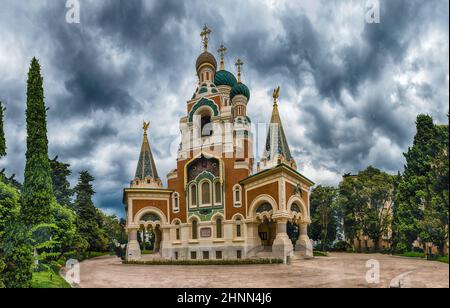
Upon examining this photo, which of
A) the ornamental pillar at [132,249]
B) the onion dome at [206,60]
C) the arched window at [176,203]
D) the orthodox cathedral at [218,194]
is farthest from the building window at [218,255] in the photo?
the onion dome at [206,60]

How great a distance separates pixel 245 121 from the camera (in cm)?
3538

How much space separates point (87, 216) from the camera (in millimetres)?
36625

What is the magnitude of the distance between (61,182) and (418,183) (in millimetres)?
40414

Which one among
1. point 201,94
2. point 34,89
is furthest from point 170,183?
point 34,89

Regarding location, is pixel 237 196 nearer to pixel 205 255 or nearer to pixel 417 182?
pixel 205 255

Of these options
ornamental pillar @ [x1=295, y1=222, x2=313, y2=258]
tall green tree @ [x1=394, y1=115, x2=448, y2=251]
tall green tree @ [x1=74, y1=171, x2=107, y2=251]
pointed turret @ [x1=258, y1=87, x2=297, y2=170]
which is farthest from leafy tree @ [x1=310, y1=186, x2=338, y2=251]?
tall green tree @ [x1=74, y1=171, x2=107, y2=251]

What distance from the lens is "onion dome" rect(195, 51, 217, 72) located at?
3616 centimetres

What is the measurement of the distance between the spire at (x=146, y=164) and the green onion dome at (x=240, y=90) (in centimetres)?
1121

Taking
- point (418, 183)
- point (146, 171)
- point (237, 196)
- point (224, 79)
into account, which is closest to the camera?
point (418, 183)

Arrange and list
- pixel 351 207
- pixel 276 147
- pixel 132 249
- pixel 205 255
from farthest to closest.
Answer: pixel 351 207
pixel 132 249
pixel 205 255
pixel 276 147

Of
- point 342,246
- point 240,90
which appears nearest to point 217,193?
point 240,90

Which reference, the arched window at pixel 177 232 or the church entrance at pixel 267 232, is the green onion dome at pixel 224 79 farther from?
the arched window at pixel 177 232

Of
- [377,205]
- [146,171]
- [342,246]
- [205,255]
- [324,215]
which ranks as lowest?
[342,246]
